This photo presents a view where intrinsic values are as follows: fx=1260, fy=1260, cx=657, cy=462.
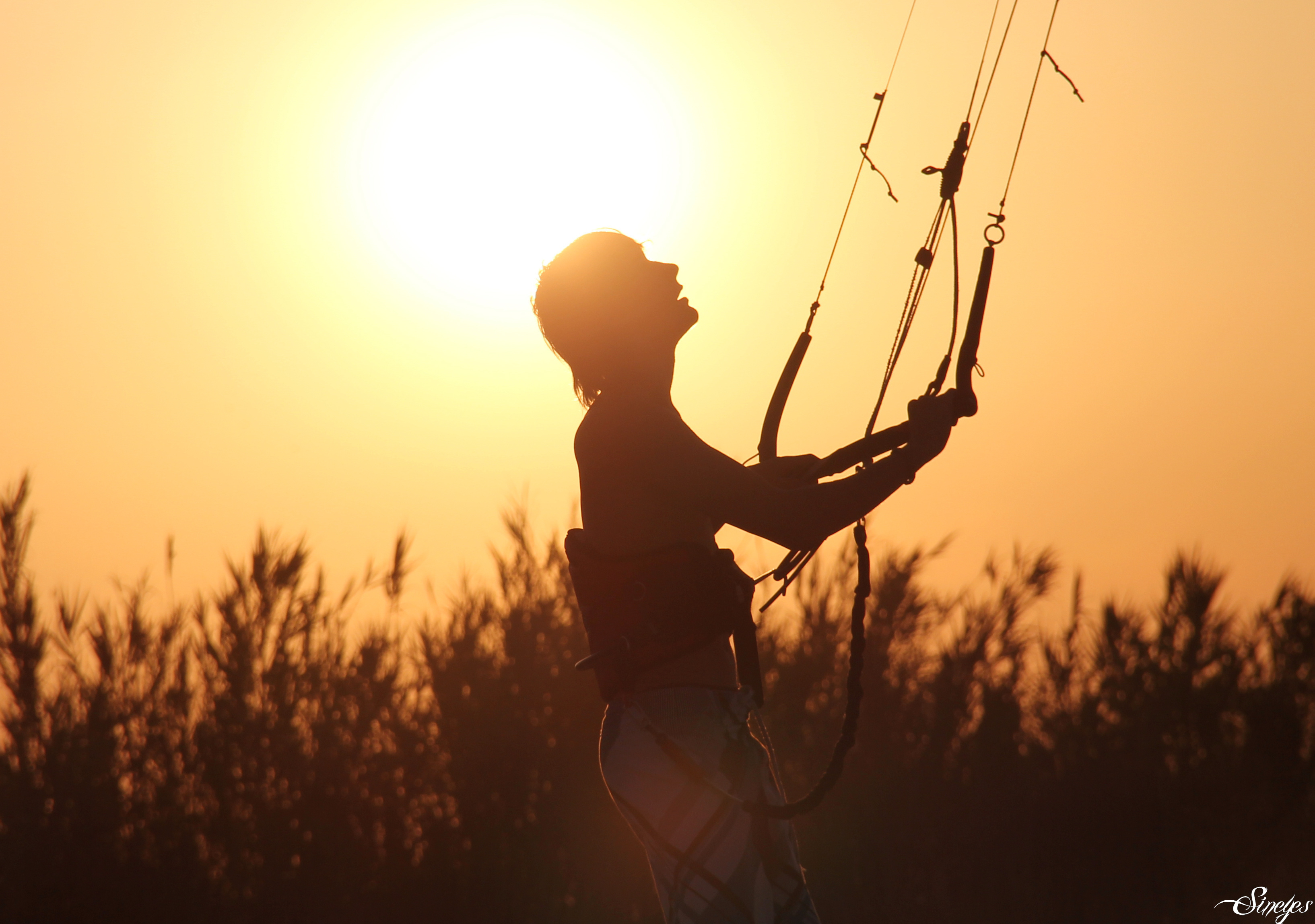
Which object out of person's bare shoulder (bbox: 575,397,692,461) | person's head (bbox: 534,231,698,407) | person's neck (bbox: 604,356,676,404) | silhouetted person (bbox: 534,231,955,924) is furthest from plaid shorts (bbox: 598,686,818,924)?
person's head (bbox: 534,231,698,407)

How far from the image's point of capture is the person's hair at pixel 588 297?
9.78 feet

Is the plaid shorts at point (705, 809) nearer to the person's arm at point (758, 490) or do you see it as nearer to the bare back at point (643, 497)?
the bare back at point (643, 497)

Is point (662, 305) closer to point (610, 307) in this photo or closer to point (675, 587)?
point (610, 307)

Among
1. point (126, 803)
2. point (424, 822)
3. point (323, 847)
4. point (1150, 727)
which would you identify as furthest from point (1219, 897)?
point (126, 803)

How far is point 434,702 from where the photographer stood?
7.38m

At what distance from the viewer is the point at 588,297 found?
300 centimetres

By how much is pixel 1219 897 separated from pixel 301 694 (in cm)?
583

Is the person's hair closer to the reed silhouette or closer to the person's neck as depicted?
the person's neck

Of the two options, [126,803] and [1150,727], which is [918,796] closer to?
[1150,727]

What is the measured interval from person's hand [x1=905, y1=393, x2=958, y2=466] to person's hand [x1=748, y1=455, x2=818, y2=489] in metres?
0.44

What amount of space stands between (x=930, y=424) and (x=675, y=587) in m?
0.71

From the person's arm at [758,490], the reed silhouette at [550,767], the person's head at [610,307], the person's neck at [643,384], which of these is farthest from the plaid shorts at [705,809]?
the reed silhouette at [550,767]

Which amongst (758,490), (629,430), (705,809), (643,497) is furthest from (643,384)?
(705,809)

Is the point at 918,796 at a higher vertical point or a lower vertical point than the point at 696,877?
higher
